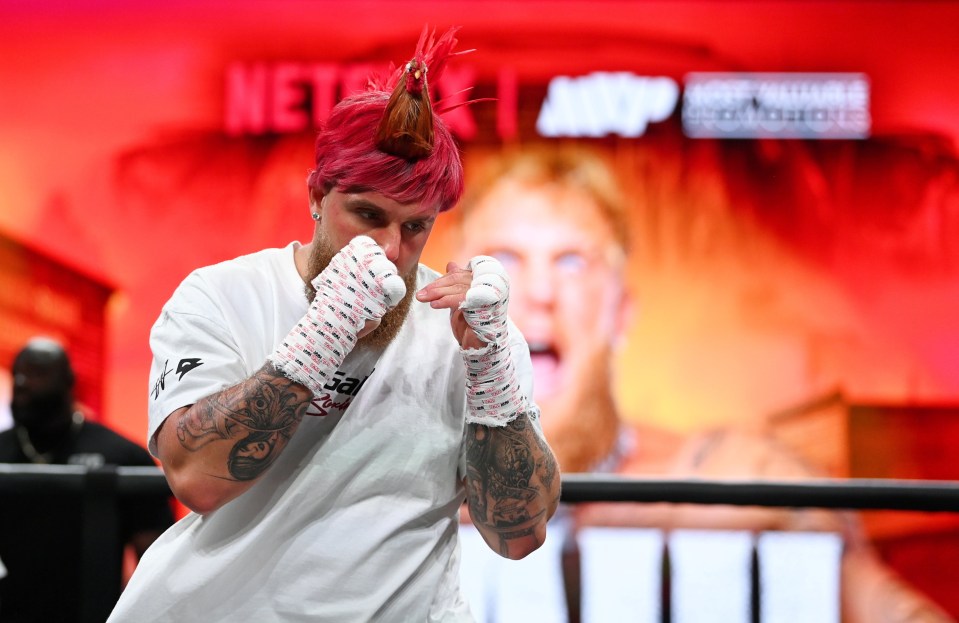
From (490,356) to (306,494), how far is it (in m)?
0.36

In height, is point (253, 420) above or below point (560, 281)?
below

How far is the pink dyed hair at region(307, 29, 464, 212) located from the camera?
155 centimetres

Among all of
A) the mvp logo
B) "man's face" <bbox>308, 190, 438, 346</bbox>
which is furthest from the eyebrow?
the mvp logo

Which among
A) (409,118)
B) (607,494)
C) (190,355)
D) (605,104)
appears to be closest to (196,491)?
(190,355)

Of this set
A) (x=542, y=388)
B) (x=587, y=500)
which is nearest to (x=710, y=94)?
(x=542, y=388)

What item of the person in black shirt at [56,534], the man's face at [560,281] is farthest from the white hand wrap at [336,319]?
the man's face at [560,281]

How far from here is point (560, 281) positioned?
556cm

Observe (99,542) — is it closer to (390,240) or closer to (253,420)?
(253,420)

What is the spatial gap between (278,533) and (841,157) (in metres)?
4.71

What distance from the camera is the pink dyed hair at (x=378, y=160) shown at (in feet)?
5.08

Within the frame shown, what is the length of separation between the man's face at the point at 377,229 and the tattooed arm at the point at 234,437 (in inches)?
9.0

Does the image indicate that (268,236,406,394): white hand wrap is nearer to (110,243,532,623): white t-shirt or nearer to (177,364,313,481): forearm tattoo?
(177,364,313,481): forearm tattoo

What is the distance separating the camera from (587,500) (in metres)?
2.24

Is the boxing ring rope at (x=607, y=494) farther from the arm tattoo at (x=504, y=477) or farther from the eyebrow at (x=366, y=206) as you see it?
the eyebrow at (x=366, y=206)
